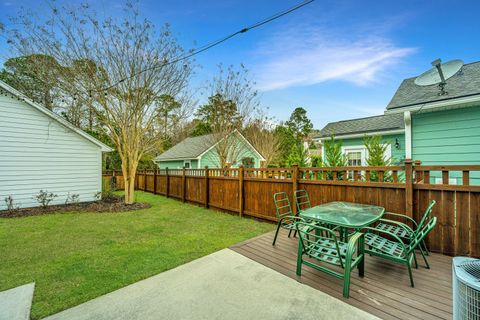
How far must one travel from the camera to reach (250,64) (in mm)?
10891

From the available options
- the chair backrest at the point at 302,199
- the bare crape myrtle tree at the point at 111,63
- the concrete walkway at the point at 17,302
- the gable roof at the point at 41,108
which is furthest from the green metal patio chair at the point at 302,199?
the gable roof at the point at 41,108

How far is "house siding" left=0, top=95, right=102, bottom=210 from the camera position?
7309 millimetres

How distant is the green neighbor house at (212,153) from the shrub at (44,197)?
311 inches

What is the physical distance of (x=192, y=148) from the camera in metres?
17.0

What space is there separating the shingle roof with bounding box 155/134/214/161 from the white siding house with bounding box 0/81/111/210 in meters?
6.86

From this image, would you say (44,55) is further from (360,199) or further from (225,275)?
(360,199)

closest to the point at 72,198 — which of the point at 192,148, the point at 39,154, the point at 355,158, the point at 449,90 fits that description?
the point at 39,154

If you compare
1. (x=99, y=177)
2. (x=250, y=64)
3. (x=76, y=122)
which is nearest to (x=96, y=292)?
(x=99, y=177)

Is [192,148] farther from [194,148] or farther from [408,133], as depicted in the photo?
[408,133]

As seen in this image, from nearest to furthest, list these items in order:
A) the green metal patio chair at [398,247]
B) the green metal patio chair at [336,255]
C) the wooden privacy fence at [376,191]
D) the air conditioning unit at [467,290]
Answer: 1. the air conditioning unit at [467,290]
2. the green metal patio chair at [336,255]
3. the green metal patio chair at [398,247]
4. the wooden privacy fence at [376,191]

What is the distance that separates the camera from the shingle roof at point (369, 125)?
25.2 ft

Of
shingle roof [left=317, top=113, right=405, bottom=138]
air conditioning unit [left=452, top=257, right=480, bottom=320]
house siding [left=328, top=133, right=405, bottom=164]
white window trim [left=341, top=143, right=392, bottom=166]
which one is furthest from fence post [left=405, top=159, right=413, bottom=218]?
shingle roof [left=317, top=113, right=405, bottom=138]

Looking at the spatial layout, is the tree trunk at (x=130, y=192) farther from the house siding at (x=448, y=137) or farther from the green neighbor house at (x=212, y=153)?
the house siding at (x=448, y=137)

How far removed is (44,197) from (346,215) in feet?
31.6
